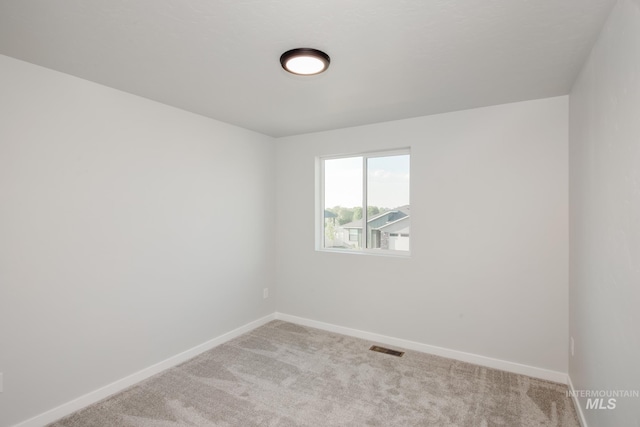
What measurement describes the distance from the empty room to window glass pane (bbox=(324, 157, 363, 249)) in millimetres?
31

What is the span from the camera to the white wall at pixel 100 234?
6.91 ft

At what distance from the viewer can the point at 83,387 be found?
2410 millimetres

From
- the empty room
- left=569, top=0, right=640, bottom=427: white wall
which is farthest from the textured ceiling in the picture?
left=569, top=0, right=640, bottom=427: white wall

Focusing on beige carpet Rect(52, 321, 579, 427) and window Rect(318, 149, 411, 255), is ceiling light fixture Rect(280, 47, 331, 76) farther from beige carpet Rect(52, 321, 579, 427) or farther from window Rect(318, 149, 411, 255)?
beige carpet Rect(52, 321, 579, 427)

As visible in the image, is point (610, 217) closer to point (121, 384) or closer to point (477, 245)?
point (477, 245)

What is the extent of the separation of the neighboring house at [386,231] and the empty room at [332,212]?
0.09 feet

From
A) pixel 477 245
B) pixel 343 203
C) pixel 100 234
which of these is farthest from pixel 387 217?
pixel 100 234

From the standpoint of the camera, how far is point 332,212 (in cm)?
414

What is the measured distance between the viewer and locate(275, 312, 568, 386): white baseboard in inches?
110

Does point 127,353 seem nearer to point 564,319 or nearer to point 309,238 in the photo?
point 309,238

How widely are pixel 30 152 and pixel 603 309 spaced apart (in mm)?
3585


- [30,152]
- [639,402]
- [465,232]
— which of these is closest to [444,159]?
[465,232]

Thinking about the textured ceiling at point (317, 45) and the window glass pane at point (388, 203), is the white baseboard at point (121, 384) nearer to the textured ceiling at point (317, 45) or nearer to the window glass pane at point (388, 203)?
the window glass pane at point (388, 203)

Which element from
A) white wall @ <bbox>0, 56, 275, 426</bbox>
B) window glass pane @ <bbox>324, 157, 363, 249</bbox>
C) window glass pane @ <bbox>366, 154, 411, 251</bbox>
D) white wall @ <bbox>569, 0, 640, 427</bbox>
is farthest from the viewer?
window glass pane @ <bbox>324, 157, 363, 249</bbox>
